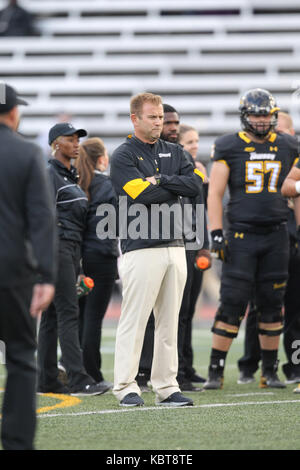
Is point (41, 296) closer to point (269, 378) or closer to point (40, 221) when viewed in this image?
point (40, 221)

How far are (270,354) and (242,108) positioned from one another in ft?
6.06

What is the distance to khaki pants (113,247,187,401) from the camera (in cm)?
596

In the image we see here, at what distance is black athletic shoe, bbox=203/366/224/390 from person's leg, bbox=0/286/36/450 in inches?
136

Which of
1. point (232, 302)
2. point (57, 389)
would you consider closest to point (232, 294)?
point (232, 302)

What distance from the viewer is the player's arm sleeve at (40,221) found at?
3969 mm

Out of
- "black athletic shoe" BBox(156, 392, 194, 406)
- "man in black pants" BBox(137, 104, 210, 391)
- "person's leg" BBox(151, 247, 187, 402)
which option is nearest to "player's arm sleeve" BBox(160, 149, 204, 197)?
"person's leg" BBox(151, 247, 187, 402)

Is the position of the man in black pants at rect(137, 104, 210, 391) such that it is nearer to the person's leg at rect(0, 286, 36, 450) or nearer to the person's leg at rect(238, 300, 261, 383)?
the person's leg at rect(238, 300, 261, 383)

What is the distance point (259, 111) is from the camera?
7.20 metres

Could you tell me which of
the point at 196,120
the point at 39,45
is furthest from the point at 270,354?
the point at 39,45

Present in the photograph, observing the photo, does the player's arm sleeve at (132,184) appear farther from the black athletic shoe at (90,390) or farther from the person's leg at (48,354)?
the black athletic shoe at (90,390)

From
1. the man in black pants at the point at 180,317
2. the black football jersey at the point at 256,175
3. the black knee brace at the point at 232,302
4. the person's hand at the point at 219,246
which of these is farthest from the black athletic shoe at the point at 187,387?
the black football jersey at the point at 256,175

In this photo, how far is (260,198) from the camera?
23.7 feet

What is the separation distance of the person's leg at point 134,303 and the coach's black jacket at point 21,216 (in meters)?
1.96

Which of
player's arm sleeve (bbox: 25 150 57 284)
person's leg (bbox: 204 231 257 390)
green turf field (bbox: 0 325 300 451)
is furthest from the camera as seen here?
person's leg (bbox: 204 231 257 390)
